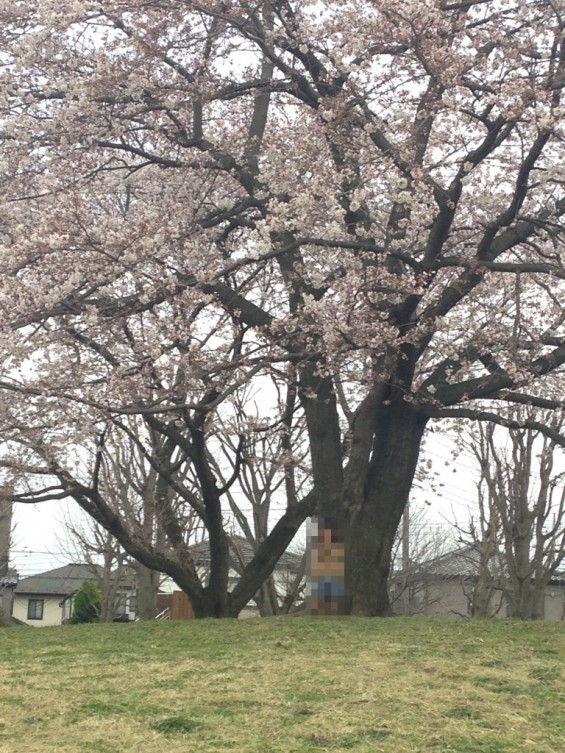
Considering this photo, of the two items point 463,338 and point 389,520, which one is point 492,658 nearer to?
point 389,520

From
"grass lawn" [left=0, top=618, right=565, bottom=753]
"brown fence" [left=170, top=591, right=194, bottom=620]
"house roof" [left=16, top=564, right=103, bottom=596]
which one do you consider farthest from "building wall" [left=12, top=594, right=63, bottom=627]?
"grass lawn" [left=0, top=618, right=565, bottom=753]

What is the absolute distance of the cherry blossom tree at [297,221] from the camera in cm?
794

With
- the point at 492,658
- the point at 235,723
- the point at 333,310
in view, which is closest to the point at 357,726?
the point at 235,723

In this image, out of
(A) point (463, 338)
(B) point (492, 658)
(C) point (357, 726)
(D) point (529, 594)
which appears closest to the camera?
(C) point (357, 726)

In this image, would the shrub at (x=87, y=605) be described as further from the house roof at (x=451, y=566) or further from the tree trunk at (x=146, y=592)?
the house roof at (x=451, y=566)

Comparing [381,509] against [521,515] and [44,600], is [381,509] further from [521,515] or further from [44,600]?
[44,600]

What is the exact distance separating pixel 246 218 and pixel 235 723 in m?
6.85

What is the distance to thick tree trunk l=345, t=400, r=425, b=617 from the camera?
29.3ft

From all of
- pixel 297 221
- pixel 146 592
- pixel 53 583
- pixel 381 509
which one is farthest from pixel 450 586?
pixel 297 221

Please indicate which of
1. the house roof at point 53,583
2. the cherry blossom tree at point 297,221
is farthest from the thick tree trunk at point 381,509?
the house roof at point 53,583

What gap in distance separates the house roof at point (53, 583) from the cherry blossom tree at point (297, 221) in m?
36.5

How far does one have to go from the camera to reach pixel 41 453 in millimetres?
10250

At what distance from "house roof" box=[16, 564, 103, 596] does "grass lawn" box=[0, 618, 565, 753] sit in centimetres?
3872

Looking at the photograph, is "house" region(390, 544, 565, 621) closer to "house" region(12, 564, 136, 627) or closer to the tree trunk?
the tree trunk
